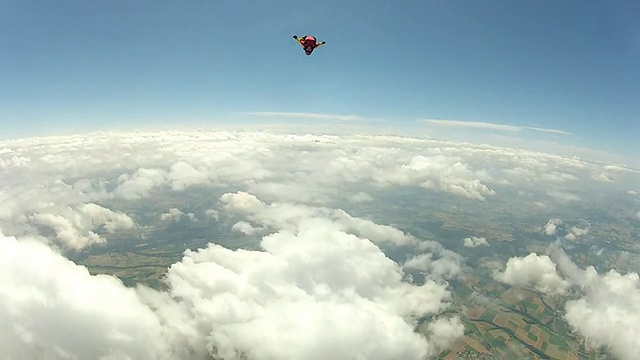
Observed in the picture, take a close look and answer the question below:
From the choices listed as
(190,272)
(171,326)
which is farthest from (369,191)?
(171,326)

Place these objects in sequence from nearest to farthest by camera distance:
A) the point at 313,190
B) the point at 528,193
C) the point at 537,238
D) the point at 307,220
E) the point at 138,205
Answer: the point at 307,220, the point at 537,238, the point at 138,205, the point at 313,190, the point at 528,193

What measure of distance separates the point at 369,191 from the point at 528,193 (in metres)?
102

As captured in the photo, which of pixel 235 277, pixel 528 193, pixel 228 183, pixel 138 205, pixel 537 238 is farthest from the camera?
pixel 528 193

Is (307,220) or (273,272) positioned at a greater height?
(273,272)

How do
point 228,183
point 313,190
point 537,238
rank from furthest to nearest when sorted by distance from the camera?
point 228,183 → point 313,190 → point 537,238

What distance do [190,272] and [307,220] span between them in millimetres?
54176

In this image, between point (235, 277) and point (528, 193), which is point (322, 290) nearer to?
point (235, 277)

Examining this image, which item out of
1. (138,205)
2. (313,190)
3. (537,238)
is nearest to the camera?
(537,238)

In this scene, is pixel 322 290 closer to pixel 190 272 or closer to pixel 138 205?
pixel 190 272

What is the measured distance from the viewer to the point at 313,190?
160500mm

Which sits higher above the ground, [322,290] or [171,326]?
[322,290]

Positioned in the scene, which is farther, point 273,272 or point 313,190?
point 313,190

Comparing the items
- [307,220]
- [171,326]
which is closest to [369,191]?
[307,220]

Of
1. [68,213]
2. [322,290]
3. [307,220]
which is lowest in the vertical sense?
[68,213]
